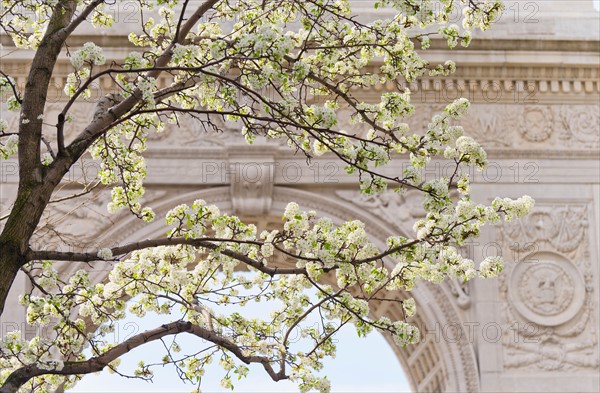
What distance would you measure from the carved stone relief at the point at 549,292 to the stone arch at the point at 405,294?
20.2 inches

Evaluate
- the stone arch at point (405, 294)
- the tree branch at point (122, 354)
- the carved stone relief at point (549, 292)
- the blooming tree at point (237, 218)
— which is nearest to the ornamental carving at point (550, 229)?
the carved stone relief at point (549, 292)

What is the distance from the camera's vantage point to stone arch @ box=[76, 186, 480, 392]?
49.7 ft

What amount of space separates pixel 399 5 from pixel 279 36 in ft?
3.09

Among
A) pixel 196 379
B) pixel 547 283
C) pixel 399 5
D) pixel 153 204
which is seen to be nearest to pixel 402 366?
pixel 547 283

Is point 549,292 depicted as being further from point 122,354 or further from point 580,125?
point 122,354

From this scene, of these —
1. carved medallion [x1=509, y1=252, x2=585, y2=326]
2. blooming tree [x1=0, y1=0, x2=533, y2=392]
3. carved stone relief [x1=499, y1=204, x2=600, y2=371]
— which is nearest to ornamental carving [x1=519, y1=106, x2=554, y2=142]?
carved stone relief [x1=499, y1=204, x2=600, y2=371]

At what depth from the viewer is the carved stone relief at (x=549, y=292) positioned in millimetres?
15125

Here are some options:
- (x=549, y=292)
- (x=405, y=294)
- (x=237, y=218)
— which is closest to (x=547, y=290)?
(x=549, y=292)

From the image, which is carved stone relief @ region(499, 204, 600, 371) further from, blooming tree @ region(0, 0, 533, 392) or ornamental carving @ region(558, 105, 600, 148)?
blooming tree @ region(0, 0, 533, 392)

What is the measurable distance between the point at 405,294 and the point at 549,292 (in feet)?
5.51

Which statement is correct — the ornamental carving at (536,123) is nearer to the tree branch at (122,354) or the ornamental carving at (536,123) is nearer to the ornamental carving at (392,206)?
the ornamental carving at (392,206)

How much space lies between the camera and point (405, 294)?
15602 millimetres

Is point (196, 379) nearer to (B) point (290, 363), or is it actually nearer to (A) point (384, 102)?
(B) point (290, 363)

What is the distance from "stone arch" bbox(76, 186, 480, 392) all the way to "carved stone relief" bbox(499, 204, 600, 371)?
0.51 meters
